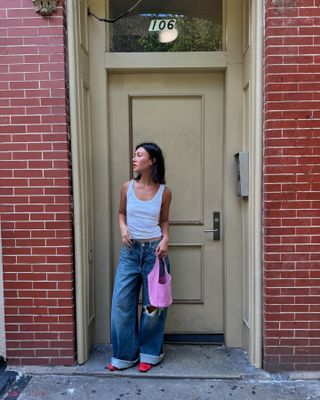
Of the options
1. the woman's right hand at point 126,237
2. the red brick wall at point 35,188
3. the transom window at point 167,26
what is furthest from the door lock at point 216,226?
the transom window at point 167,26

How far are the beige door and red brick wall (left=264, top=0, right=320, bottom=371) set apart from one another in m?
0.68

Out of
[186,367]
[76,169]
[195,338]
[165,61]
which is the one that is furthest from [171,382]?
[165,61]

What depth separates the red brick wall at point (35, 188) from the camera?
10.3 feet

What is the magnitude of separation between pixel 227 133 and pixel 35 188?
169cm

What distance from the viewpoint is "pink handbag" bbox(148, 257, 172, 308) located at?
3.22 metres

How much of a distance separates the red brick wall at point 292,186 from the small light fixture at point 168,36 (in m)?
0.87

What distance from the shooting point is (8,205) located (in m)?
3.24

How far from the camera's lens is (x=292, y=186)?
314cm

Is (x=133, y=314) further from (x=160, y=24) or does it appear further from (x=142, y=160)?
(x=160, y=24)

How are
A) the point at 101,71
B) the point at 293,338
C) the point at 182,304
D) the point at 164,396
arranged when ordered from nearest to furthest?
1. the point at 164,396
2. the point at 293,338
3. the point at 101,71
4. the point at 182,304

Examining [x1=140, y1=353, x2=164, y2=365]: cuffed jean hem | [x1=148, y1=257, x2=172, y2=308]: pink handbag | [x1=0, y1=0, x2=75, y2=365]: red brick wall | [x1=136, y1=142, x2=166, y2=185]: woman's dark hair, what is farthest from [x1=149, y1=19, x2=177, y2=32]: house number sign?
[x1=140, y1=353, x2=164, y2=365]: cuffed jean hem

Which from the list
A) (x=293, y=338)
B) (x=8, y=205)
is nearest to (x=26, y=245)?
(x=8, y=205)

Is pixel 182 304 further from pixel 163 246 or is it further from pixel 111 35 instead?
pixel 111 35

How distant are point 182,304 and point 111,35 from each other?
2525 millimetres
